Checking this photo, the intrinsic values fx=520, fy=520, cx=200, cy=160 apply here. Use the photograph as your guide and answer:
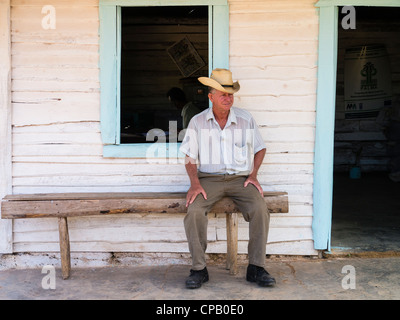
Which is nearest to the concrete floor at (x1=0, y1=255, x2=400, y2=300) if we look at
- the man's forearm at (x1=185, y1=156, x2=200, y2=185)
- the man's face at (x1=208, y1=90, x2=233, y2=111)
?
the man's forearm at (x1=185, y1=156, x2=200, y2=185)

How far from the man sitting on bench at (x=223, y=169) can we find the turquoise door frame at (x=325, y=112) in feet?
1.94

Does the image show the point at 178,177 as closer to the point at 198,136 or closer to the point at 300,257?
the point at 198,136

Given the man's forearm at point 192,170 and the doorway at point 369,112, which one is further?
the doorway at point 369,112

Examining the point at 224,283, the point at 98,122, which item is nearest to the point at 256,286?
the point at 224,283

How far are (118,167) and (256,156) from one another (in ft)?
3.97

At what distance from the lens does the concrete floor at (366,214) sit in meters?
4.96

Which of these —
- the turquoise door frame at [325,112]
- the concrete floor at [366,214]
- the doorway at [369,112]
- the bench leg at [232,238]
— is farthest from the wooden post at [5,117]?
the doorway at [369,112]

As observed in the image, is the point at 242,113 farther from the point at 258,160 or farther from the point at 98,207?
the point at 98,207

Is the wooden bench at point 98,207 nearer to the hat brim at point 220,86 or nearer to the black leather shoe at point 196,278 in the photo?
the black leather shoe at point 196,278

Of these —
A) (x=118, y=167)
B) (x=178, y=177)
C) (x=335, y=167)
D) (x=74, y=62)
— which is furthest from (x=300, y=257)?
(x=335, y=167)

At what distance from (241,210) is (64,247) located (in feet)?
4.83

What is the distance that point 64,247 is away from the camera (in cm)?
425

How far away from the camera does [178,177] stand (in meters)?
4.56

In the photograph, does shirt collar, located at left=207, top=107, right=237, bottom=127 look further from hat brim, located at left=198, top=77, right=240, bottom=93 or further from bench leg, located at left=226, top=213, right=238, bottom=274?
bench leg, located at left=226, top=213, right=238, bottom=274
